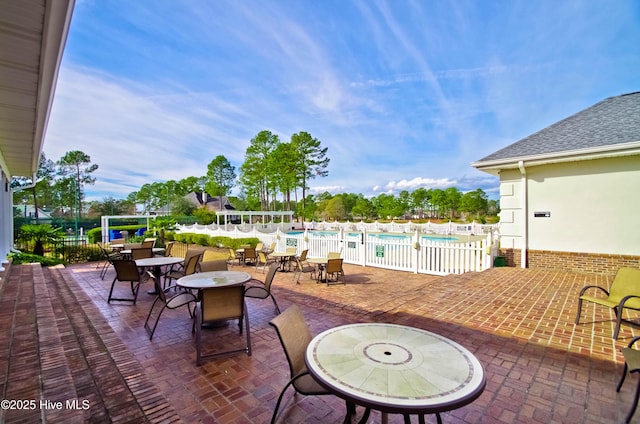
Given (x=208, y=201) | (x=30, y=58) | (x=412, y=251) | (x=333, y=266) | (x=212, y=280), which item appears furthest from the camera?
(x=208, y=201)

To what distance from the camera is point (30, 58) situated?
2297 millimetres

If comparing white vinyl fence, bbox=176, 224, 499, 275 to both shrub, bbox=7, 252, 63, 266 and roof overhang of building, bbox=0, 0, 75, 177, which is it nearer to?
roof overhang of building, bbox=0, 0, 75, 177

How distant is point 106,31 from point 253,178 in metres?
28.1

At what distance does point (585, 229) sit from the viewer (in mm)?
7148

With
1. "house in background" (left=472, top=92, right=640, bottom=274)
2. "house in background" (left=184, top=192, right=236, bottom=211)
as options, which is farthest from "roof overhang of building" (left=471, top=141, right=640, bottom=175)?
"house in background" (left=184, top=192, right=236, bottom=211)

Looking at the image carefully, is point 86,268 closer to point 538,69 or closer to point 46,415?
point 46,415

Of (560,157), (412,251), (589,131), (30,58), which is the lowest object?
(412,251)

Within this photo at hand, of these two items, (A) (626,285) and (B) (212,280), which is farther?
(B) (212,280)

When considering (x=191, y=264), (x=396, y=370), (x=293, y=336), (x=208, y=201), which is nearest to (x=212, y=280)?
(x=293, y=336)

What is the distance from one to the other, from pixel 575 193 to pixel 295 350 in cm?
894

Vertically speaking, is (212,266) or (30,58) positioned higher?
(30,58)

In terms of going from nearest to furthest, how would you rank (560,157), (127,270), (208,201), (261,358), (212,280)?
(261,358) → (212,280) → (127,270) → (560,157) → (208,201)

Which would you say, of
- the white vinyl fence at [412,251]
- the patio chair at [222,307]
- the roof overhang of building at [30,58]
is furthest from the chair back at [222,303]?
the white vinyl fence at [412,251]

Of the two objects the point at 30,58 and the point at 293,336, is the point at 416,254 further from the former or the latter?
the point at 30,58
